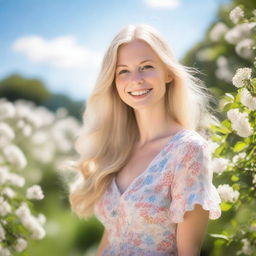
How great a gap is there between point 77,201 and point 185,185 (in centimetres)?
94

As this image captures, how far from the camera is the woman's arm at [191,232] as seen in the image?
2.37 meters

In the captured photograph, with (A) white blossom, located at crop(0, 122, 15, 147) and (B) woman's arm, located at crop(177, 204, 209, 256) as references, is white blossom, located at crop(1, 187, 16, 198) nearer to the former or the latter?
(A) white blossom, located at crop(0, 122, 15, 147)

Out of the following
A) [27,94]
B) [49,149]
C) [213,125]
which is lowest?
[213,125]

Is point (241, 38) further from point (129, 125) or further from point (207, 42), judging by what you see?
point (207, 42)

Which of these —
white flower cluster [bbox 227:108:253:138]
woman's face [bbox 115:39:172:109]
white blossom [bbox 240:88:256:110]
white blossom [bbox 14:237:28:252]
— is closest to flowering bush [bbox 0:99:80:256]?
white blossom [bbox 14:237:28:252]

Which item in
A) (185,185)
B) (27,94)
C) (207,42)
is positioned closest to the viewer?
(185,185)

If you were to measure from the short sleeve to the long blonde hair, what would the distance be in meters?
0.42

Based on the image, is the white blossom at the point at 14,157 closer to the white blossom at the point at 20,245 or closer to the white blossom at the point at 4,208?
the white blossom at the point at 4,208

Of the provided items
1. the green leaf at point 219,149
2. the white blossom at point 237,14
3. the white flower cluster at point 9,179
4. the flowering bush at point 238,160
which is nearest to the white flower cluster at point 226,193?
the flowering bush at point 238,160

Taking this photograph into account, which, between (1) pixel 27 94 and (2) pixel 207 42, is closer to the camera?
(2) pixel 207 42

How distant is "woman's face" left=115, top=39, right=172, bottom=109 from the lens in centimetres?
273

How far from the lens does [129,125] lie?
3.16 metres

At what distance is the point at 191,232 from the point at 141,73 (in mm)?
852

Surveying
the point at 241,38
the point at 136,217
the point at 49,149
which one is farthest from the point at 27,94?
the point at 136,217
